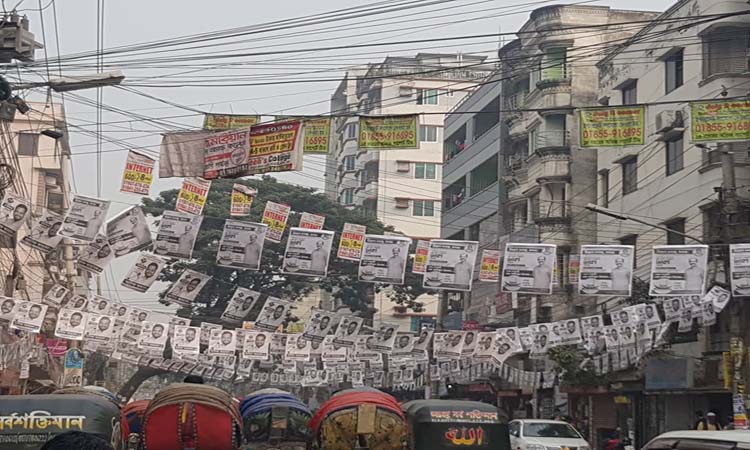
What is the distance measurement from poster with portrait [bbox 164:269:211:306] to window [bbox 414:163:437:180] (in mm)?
49389

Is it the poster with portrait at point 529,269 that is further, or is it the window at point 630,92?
the window at point 630,92

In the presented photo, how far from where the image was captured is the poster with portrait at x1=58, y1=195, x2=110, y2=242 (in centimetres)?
2070

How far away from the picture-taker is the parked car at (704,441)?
7.68 m

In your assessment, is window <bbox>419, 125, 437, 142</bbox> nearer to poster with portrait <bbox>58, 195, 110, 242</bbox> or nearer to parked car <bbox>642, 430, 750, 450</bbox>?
poster with portrait <bbox>58, 195, 110, 242</bbox>

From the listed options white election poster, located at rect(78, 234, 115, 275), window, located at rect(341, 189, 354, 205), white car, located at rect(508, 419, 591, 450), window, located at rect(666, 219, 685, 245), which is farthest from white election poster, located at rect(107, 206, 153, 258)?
window, located at rect(341, 189, 354, 205)

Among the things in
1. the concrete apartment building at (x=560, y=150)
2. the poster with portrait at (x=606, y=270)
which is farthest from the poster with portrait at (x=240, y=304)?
the concrete apartment building at (x=560, y=150)

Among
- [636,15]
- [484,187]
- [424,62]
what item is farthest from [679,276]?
[424,62]

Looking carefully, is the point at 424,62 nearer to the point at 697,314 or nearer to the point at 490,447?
the point at 697,314

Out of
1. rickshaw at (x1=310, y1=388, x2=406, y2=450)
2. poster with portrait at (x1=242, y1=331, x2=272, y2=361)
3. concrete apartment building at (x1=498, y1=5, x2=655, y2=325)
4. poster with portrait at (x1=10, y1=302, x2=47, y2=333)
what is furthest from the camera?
concrete apartment building at (x1=498, y1=5, x2=655, y2=325)

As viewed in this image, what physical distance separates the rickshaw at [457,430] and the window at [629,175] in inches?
895

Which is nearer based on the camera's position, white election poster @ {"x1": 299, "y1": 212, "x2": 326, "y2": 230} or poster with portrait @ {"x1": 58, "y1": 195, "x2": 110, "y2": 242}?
poster with portrait @ {"x1": 58, "y1": 195, "x2": 110, "y2": 242}

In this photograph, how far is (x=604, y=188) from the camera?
127 ft

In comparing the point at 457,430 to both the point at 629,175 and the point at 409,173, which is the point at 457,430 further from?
the point at 409,173

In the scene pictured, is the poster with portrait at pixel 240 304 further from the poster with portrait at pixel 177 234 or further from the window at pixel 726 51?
the window at pixel 726 51
